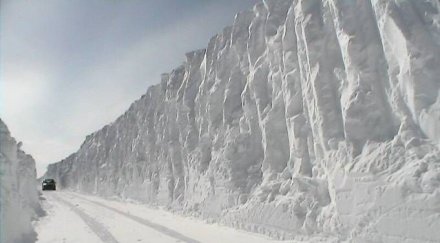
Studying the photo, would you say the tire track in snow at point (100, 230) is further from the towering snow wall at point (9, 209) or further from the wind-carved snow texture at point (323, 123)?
the wind-carved snow texture at point (323, 123)

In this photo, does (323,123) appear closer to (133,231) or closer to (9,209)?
(133,231)

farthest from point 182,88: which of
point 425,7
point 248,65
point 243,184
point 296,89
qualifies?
point 425,7

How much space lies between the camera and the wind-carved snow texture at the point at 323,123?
1141cm

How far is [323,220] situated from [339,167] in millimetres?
1583

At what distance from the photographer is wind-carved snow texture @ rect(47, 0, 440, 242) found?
11406mm

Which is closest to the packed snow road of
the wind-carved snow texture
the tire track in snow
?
the tire track in snow

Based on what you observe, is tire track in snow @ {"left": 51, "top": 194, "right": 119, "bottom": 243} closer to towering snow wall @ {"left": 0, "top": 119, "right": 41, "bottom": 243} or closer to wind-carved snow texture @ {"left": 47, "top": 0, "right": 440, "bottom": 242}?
towering snow wall @ {"left": 0, "top": 119, "right": 41, "bottom": 243}

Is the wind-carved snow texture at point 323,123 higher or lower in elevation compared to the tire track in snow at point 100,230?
higher

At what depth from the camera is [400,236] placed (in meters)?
10.6

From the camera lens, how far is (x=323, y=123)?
569 inches

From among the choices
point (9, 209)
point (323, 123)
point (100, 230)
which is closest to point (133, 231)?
point (100, 230)

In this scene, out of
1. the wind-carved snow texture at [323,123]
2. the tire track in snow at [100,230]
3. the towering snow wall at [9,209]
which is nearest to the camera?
the wind-carved snow texture at [323,123]

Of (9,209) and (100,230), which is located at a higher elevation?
(9,209)

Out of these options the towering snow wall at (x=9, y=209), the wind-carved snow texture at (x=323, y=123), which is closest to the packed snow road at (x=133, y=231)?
the towering snow wall at (x=9, y=209)
